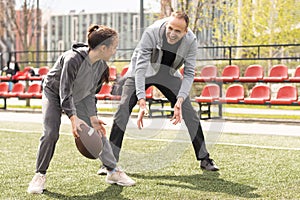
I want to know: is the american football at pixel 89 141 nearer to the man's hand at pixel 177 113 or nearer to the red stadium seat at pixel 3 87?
the man's hand at pixel 177 113

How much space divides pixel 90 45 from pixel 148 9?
20270mm

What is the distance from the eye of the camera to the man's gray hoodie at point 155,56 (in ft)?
19.6

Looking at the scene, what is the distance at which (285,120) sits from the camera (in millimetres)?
13633

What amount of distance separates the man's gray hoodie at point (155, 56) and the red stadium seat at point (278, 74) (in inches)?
350

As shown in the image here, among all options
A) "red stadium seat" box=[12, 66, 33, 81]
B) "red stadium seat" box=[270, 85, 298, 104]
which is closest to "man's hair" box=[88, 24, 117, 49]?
"red stadium seat" box=[270, 85, 298, 104]

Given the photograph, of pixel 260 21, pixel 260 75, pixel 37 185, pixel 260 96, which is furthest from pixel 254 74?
pixel 37 185

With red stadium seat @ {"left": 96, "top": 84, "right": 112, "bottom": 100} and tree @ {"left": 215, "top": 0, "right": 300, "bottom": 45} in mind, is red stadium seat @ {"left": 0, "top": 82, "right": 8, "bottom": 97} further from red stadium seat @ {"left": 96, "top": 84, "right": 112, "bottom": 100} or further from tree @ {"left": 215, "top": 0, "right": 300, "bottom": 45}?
tree @ {"left": 215, "top": 0, "right": 300, "bottom": 45}

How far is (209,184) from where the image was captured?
5777 mm

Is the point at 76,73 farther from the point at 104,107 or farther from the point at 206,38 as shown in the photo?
the point at 206,38

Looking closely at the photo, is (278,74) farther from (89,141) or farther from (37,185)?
(37,185)

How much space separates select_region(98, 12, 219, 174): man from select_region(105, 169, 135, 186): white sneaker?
0.45m

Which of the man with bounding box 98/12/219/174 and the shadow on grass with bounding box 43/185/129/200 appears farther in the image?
the man with bounding box 98/12/219/174

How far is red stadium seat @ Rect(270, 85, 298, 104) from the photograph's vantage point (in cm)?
1355

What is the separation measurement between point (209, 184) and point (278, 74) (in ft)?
32.0
